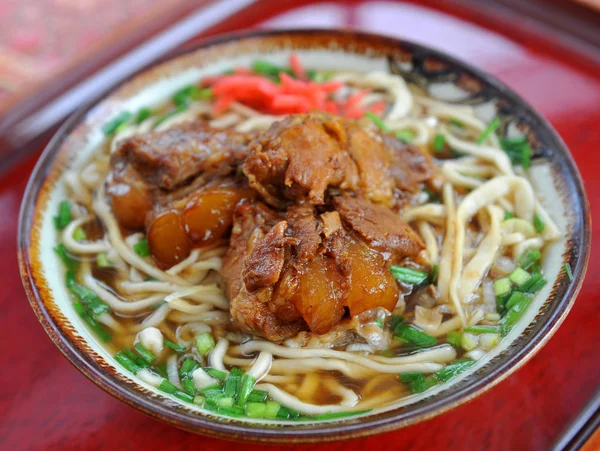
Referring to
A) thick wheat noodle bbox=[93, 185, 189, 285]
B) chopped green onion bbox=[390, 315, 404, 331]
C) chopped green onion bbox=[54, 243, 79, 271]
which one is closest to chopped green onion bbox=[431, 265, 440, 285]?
chopped green onion bbox=[390, 315, 404, 331]

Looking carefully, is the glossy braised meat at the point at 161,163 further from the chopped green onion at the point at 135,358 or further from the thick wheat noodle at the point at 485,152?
the thick wheat noodle at the point at 485,152

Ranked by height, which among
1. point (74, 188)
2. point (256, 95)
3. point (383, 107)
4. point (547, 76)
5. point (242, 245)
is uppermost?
point (547, 76)

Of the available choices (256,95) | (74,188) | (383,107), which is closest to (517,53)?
(383,107)

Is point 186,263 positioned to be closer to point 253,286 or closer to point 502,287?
point 253,286

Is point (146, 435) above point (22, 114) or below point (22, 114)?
below

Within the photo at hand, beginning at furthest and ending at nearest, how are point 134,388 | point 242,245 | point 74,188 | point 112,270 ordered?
point 74,188
point 112,270
point 242,245
point 134,388

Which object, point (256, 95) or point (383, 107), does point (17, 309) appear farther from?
point (383, 107)

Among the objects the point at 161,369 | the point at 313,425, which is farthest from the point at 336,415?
the point at 161,369

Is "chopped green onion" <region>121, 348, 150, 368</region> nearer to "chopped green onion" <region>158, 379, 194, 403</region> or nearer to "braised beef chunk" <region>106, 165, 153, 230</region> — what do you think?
"chopped green onion" <region>158, 379, 194, 403</region>
